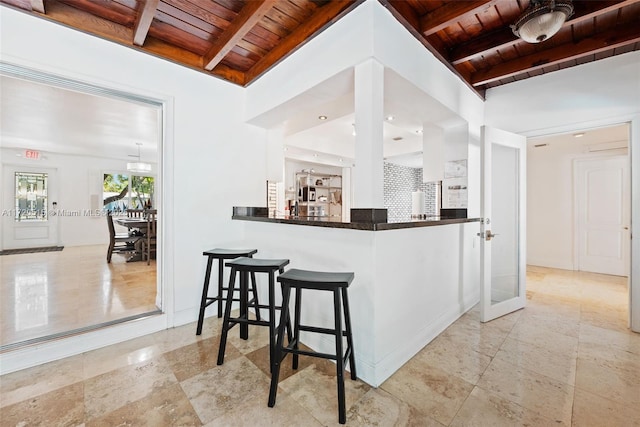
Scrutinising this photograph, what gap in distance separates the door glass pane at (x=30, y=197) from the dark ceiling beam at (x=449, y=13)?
4.20 m

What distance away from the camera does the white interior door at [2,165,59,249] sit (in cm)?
269

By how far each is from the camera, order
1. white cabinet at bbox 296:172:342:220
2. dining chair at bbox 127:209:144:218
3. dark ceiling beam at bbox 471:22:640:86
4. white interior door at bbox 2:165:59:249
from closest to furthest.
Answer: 1. dark ceiling beam at bbox 471:22:640:86
2. white interior door at bbox 2:165:59:249
3. dining chair at bbox 127:209:144:218
4. white cabinet at bbox 296:172:342:220

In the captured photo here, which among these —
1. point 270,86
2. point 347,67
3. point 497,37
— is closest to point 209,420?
point 347,67

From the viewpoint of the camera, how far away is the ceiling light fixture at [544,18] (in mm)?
1735

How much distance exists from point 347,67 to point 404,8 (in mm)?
630

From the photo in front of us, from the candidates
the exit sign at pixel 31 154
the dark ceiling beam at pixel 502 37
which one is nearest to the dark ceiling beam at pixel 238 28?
the dark ceiling beam at pixel 502 37

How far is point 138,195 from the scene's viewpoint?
3990 mm

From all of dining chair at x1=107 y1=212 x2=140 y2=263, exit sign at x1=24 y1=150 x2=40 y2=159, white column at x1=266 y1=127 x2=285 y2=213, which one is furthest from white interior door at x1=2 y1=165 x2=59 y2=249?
white column at x1=266 y1=127 x2=285 y2=213

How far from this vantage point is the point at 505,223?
3.06 meters

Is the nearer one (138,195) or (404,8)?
(404,8)

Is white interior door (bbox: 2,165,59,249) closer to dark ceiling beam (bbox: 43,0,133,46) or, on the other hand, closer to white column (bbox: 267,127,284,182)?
dark ceiling beam (bbox: 43,0,133,46)

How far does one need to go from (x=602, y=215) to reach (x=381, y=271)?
539cm

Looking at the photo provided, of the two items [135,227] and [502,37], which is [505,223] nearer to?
[502,37]

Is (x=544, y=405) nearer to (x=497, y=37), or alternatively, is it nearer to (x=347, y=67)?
(x=347, y=67)
